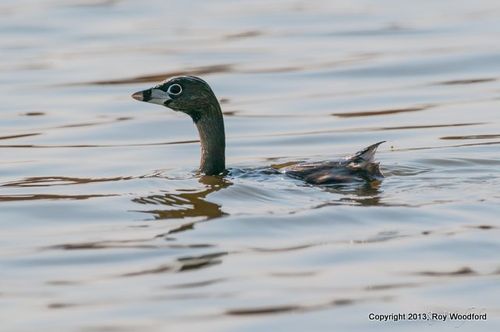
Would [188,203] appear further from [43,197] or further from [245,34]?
[245,34]

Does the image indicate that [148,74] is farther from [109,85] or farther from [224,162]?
[224,162]

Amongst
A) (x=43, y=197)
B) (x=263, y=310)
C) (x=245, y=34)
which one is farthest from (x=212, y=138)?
(x=245, y=34)

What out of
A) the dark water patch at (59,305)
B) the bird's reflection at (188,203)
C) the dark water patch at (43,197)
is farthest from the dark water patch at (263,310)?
the dark water patch at (43,197)

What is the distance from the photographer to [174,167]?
485 inches

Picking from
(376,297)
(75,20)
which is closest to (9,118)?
(75,20)

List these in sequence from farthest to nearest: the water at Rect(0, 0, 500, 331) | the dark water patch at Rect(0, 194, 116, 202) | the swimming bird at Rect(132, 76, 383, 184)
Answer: the dark water patch at Rect(0, 194, 116, 202), the swimming bird at Rect(132, 76, 383, 184), the water at Rect(0, 0, 500, 331)

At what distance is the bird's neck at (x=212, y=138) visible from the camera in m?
11.7

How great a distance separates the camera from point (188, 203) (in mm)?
10555

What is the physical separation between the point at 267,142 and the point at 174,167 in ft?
4.83

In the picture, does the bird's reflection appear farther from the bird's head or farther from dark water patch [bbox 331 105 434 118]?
dark water patch [bbox 331 105 434 118]

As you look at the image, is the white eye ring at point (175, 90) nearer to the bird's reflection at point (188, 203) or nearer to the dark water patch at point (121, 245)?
the bird's reflection at point (188, 203)

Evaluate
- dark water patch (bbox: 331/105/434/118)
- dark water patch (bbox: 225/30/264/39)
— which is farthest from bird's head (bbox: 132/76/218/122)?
dark water patch (bbox: 225/30/264/39)

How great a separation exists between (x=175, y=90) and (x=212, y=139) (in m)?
0.49

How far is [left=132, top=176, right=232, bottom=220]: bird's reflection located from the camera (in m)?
10.1
